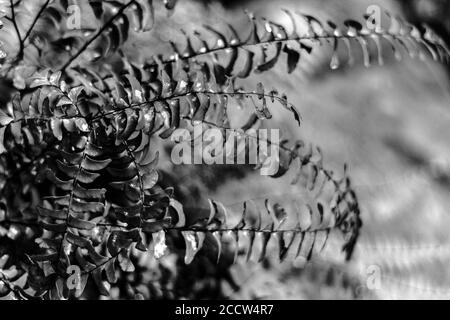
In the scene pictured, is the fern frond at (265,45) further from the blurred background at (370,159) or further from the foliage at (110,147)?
the blurred background at (370,159)

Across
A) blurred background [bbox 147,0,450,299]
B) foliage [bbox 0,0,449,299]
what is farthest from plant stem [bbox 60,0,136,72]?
blurred background [bbox 147,0,450,299]

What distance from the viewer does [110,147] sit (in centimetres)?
108

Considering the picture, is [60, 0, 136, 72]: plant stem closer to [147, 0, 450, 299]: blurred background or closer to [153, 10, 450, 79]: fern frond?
[153, 10, 450, 79]: fern frond

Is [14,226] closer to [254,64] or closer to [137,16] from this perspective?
[137,16]

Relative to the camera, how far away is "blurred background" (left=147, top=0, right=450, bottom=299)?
5.14 feet

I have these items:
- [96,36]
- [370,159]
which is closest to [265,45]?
[96,36]

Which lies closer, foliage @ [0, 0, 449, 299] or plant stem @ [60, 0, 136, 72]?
foliage @ [0, 0, 449, 299]

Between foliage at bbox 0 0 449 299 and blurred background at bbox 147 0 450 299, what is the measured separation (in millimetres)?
110

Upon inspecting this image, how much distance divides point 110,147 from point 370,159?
0.92m

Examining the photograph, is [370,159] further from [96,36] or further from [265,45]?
[96,36]

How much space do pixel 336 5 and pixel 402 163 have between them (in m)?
0.52

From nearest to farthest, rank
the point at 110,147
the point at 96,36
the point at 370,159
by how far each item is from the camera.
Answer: the point at 110,147 → the point at 96,36 → the point at 370,159

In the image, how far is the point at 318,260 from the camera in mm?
1566

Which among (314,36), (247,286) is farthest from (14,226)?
(314,36)
